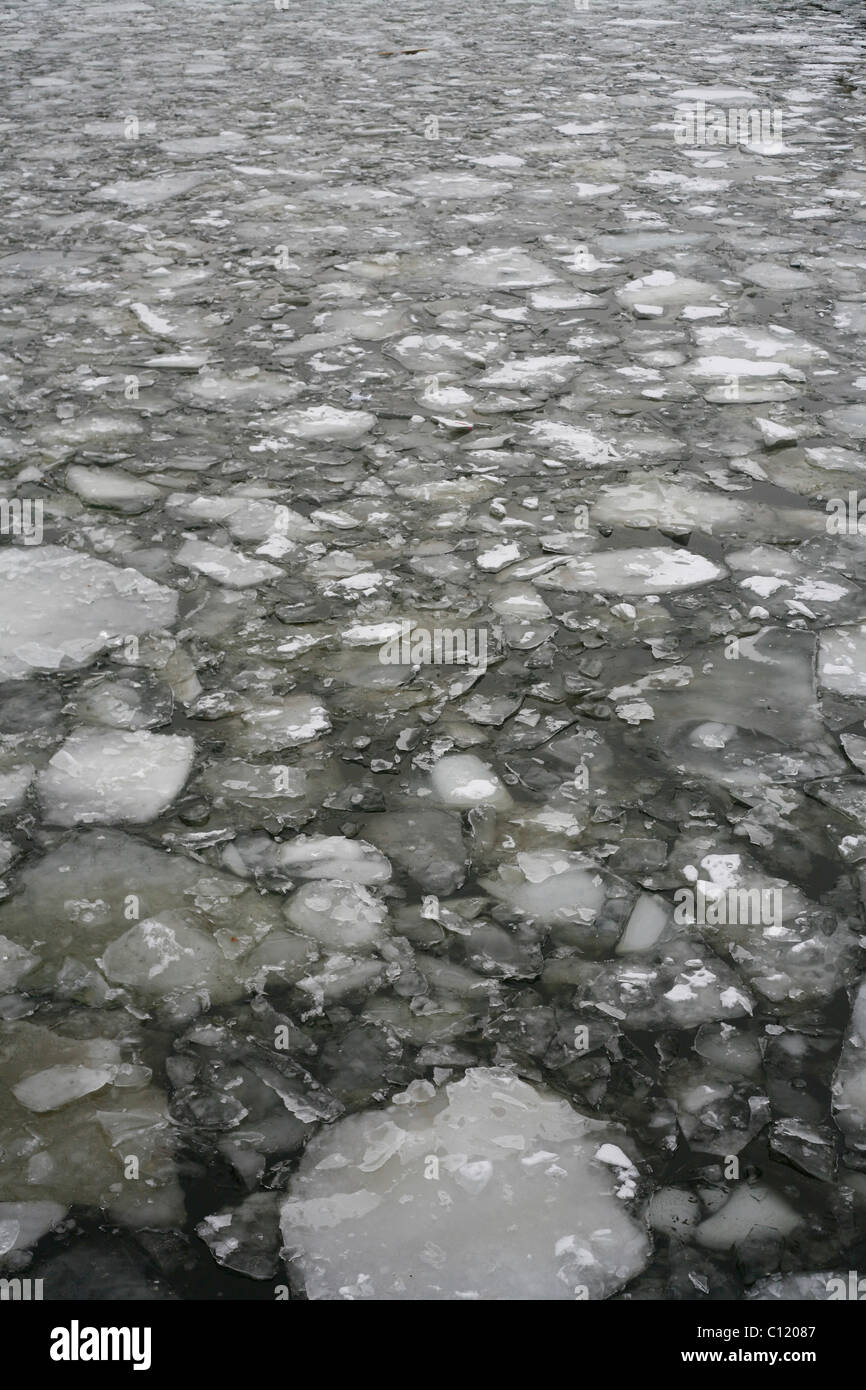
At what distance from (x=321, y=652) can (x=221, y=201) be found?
3.55 meters

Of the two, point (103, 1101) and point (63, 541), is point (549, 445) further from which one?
point (103, 1101)

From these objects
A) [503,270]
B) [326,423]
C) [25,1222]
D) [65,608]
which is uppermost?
[503,270]

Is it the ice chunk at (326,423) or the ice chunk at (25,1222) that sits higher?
the ice chunk at (326,423)

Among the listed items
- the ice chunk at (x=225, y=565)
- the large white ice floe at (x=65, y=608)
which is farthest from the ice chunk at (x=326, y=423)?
the large white ice floe at (x=65, y=608)

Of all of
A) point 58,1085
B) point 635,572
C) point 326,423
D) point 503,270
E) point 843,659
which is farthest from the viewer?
point 503,270

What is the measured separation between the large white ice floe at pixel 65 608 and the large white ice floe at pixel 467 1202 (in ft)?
3.80

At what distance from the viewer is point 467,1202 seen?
1.28 metres

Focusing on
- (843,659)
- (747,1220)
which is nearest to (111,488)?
(843,659)

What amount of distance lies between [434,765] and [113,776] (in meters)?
0.51

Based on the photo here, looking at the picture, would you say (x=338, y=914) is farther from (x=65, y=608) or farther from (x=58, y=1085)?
(x=65, y=608)

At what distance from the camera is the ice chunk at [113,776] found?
1811mm

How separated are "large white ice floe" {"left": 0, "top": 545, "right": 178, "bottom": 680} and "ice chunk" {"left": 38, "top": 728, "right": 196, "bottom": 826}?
0.27m

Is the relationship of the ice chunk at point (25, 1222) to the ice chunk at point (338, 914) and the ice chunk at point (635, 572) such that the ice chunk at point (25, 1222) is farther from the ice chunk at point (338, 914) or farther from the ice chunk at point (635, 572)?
the ice chunk at point (635, 572)

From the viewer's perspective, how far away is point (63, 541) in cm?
256
